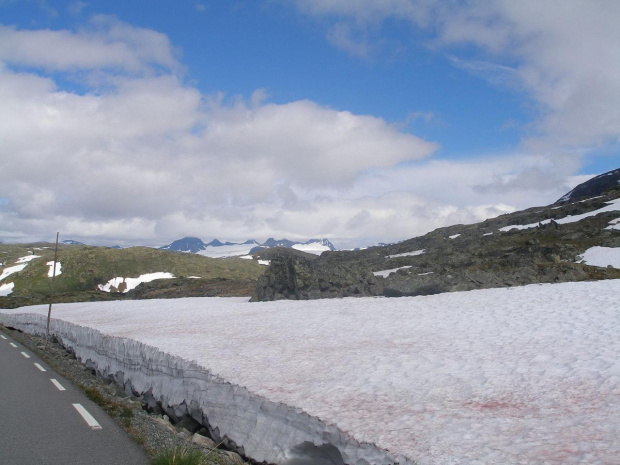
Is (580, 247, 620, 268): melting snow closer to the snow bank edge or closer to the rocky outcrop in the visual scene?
the rocky outcrop

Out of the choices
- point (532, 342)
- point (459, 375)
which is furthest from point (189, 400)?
point (532, 342)

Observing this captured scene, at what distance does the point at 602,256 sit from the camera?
45.1 m

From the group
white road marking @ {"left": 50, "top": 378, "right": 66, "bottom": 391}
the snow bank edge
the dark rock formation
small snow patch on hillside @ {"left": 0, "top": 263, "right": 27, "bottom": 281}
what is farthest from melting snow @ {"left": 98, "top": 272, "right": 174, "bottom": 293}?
the dark rock formation

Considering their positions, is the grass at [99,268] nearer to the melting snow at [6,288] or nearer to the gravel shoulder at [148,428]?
the melting snow at [6,288]

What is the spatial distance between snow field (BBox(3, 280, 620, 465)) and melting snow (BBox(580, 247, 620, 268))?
2282 centimetres

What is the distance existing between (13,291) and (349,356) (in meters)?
128

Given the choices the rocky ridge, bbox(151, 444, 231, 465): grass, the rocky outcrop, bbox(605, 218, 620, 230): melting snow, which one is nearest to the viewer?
bbox(151, 444, 231, 465): grass

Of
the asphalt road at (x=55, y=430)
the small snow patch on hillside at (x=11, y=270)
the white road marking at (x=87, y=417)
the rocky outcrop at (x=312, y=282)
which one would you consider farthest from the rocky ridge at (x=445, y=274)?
the small snow patch on hillside at (x=11, y=270)

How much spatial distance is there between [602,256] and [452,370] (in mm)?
43050

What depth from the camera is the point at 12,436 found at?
31.4ft

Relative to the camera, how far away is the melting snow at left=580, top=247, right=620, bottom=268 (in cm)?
4237

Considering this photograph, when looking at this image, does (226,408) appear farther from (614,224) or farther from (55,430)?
(614,224)

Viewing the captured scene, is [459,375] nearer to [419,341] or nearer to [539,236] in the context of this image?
[419,341]

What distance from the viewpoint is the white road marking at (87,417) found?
1048 centimetres
